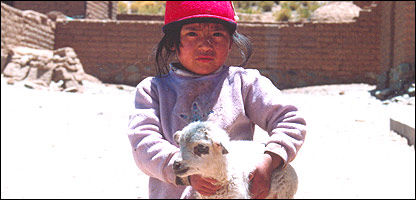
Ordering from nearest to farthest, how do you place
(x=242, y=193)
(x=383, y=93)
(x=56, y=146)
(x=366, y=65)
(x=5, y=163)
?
(x=242, y=193), (x=5, y=163), (x=56, y=146), (x=383, y=93), (x=366, y=65)

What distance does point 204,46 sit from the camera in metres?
1.15

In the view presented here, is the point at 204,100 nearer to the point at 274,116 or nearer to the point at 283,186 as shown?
the point at 274,116

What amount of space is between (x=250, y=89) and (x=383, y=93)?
853 centimetres

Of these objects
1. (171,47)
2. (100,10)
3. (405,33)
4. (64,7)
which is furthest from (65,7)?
(171,47)

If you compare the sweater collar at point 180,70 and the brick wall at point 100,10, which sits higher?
the sweater collar at point 180,70

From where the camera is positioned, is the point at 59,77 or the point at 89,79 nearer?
the point at 59,77

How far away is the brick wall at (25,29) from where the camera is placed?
11703 millimetres

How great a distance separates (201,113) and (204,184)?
7.2 inches

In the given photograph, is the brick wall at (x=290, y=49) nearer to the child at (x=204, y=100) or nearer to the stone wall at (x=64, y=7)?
the stone wall at (x=64, y=7)

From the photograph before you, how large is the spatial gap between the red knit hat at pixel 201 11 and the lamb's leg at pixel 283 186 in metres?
0.37

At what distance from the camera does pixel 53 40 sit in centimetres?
1418

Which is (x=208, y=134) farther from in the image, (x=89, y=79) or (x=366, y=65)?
(x=366, y=65)

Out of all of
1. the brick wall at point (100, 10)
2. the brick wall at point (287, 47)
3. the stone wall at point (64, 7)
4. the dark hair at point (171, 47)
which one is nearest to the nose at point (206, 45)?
the dark hair at point (171, 47)

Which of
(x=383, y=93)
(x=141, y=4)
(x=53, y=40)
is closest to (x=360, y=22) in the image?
(x=383, y=93)
